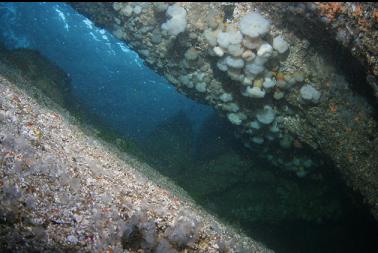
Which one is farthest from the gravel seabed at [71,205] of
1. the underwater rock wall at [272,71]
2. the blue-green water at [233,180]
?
the blue-green water at [233,180]

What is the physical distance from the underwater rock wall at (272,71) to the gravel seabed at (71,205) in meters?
3.40

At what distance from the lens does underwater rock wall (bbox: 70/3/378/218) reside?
18.5ft

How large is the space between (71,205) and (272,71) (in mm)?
4556

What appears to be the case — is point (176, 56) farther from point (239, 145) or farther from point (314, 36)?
point (239, 145)

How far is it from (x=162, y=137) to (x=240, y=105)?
850cm

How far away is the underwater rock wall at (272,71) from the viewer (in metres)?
5.64

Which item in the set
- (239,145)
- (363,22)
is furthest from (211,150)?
(363,22)

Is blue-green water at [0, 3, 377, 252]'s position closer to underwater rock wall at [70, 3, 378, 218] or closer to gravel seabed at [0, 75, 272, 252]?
underwater rock wall at [70, 3, 378, 218]

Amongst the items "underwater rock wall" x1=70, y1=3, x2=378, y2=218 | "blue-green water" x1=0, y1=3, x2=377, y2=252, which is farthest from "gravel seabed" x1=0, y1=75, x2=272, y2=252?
"blue-green water" x1=0, y1=3, x2=377, y2=252

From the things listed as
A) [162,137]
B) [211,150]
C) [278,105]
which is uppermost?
[278,105]

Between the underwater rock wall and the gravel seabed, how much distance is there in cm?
340

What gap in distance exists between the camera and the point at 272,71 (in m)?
6.07

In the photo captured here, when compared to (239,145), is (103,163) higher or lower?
higher

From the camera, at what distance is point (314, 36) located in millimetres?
5594
